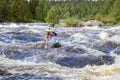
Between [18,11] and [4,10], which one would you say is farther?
[18,11]

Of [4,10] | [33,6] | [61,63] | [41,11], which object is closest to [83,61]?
[61,63]

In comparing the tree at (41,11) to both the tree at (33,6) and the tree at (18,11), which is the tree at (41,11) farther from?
the tree at (18,11)

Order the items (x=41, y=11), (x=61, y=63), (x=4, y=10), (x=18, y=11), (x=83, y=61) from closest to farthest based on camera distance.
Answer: (x=61, y=63) → (x=83, y=61) → (x=4, y=10) → (x=18, y=11) → (x=41, y=11)

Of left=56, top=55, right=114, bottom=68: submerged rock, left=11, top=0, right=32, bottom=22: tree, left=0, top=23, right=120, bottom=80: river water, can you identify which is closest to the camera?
left=0, top=23, right=120, bottom=80: river water

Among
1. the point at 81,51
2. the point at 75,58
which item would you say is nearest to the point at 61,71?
the point at 75,58

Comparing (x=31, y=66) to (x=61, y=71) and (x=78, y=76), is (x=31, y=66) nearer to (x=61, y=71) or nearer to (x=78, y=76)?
(x=61, y=71)

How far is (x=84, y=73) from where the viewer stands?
650 inches

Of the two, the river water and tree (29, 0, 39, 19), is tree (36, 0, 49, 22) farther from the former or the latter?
the river water

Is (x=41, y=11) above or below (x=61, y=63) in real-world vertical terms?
below

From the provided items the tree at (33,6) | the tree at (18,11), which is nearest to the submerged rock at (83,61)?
the tree at (18,11)

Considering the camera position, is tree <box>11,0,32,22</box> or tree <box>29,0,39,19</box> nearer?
tree <box>11,0,32,22</box>

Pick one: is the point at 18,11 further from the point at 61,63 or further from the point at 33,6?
the point at 61,63

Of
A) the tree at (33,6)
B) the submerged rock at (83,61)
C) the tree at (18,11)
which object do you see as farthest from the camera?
the tree at (33,6)

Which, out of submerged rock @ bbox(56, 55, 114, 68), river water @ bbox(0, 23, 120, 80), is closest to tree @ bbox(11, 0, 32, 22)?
river water @ bbox(0, 23, 120, 80)
